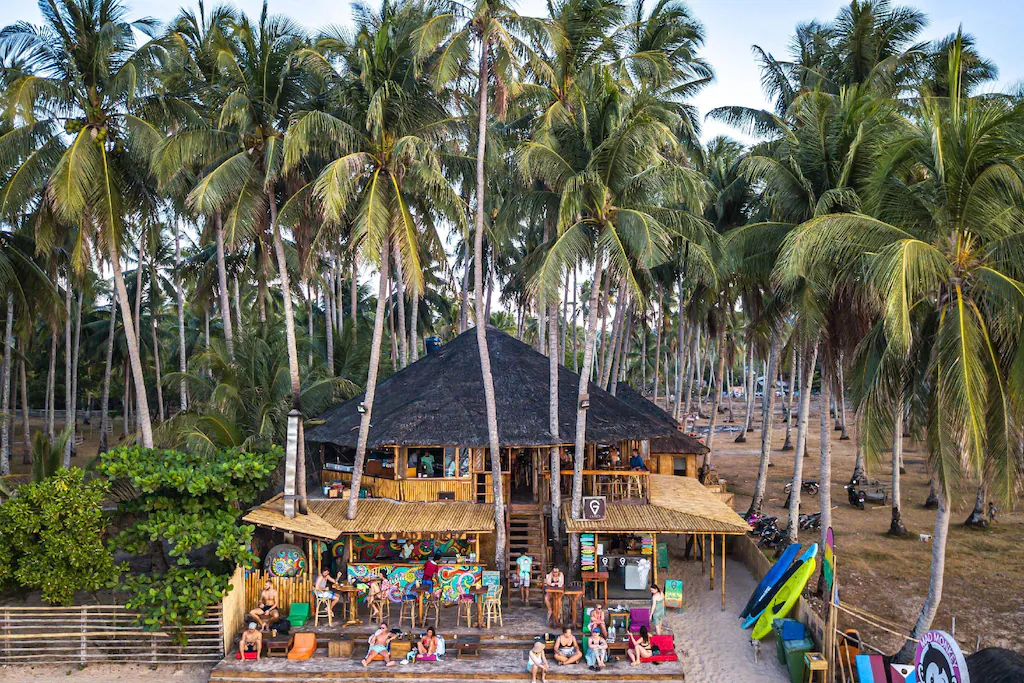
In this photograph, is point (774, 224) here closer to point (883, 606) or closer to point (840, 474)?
point (883, 606)

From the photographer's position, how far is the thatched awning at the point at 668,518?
1630cm

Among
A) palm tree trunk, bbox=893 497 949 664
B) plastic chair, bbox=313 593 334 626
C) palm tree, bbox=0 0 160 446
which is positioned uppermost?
palm tree, bbox=0 0 160 446

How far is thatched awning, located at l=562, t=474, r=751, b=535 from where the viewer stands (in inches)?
642

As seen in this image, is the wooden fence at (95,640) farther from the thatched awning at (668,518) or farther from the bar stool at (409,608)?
the thatched awning at (668,518)

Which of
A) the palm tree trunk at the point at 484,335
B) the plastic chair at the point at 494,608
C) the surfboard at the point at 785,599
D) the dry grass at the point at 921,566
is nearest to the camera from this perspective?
the surfboard at the point at 785,599

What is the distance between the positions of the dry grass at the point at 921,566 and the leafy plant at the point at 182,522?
12.7m

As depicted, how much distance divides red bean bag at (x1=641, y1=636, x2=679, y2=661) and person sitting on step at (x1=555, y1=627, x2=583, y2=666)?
4.32 feet

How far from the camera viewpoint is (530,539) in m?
18.9

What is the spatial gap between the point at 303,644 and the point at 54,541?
5.27 metres

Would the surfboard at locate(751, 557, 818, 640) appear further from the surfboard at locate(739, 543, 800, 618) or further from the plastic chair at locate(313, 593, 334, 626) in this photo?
the plastic chair at locate(313, 593, 334, 626)

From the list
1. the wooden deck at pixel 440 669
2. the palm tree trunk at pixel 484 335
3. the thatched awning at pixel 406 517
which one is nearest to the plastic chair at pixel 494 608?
the wooden deck at pixel 440 669

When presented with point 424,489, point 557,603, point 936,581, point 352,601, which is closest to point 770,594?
point 936,581

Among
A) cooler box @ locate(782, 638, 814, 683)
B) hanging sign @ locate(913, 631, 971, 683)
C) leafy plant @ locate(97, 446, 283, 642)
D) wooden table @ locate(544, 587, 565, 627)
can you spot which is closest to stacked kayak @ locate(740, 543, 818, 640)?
cooler box @ locate(782, 638, 814, 683)

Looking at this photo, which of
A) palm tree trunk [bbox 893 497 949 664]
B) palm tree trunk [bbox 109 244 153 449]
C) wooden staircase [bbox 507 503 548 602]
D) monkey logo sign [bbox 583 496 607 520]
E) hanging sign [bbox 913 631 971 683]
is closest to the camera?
hanging sign [bbox 913 631 971 683]
